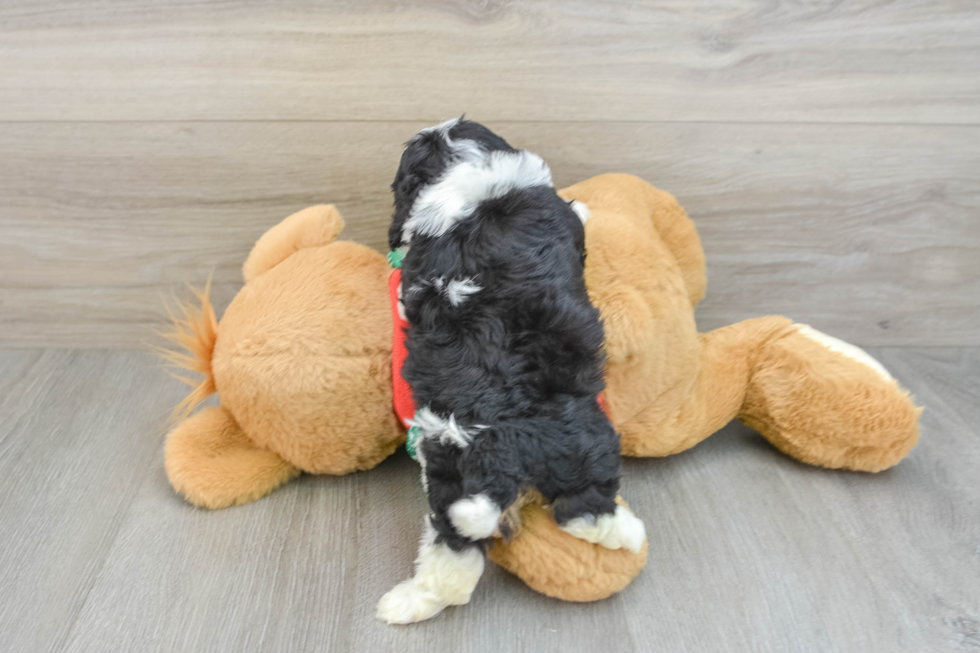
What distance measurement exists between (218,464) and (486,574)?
312mm

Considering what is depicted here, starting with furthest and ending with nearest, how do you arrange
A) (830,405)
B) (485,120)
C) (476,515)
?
(485,120) → (830,405) → (476,515)

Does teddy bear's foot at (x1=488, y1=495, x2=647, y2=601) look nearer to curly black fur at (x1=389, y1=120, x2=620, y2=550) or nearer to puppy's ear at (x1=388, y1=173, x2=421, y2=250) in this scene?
curly black fur at (x1=389, y1=120, x2=620, y2=550)

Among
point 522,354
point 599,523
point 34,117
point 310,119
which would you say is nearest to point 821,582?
point 599,523

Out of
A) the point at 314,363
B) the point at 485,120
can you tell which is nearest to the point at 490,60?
the point at 485,120

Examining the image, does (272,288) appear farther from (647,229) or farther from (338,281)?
(647,229)

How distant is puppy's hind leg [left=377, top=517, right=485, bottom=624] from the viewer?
0.58 meters

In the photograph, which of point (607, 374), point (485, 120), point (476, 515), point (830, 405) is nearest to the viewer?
point (476, 515)

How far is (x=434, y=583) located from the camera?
22.9 inches

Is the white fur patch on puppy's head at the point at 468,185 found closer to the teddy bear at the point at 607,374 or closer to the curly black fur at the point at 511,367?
the curly black fur at the point at 511,367

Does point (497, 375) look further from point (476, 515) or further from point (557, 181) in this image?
point (557, 181)

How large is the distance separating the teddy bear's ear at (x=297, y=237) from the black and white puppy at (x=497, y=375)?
0.73ft

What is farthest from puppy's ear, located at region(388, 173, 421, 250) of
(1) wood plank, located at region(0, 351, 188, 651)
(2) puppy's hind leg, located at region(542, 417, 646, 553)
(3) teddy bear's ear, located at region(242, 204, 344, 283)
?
(1) wood plank, located at region(0, 351, 188, 651)

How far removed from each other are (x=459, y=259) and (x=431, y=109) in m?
0.35

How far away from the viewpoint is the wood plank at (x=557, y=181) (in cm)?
86
